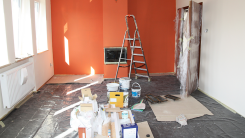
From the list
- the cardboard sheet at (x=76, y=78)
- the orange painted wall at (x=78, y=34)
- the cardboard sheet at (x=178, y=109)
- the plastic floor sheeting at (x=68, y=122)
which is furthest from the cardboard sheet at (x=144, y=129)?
the orange painted wall at (x=78, y=34)

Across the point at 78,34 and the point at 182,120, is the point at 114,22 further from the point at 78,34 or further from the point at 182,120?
the point at 182,120

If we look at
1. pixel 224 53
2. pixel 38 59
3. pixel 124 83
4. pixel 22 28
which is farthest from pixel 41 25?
pixel 224 53

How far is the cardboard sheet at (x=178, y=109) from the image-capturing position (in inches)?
130

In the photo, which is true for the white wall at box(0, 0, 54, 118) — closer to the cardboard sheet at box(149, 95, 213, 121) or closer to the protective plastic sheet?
the cardboard sheet at box(149, 95, 213, 121)

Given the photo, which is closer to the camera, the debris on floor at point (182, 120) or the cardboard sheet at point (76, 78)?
the debris on floor at point (182, 120)

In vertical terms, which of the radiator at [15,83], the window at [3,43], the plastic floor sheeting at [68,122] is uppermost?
the window at [3,43]

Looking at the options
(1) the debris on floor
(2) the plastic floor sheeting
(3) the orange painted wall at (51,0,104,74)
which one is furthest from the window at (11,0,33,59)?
(1) the debris on floor

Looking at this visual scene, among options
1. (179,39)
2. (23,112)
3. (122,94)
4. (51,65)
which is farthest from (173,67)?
(23,112)

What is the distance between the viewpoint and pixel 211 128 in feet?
9.46

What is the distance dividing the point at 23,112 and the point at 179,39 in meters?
4.28

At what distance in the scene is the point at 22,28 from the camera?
13.4 feet

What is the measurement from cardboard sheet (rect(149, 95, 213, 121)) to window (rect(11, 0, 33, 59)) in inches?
113

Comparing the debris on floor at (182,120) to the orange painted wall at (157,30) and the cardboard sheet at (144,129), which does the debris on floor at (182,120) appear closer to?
the cardboard sheet at (144,129)

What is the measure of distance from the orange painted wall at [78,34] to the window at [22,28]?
1705 mm
